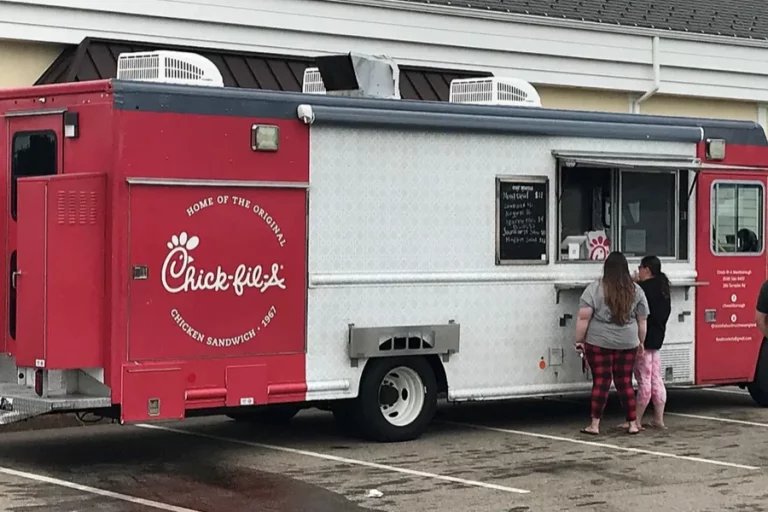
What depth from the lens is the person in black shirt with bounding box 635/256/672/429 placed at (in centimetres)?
1297

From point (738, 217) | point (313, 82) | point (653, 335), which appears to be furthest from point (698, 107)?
point (313, 82)

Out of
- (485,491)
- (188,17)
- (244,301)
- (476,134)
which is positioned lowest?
(485,491)

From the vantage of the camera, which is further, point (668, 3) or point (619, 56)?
point (668, 3)

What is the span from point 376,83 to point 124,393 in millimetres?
3656

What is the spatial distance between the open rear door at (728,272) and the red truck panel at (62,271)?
5.89 meters

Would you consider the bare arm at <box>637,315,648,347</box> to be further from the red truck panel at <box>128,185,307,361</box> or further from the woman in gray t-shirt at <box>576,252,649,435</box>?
the red truck panel at <box>128,185,307,361</box>

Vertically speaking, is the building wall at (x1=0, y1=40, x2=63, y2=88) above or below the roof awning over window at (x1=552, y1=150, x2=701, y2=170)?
above

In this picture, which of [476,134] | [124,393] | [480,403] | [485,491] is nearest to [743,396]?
[480,403]

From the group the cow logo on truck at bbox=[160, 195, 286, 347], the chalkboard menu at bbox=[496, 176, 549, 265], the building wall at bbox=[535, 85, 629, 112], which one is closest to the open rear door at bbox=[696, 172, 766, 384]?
the chalkboard menu at bbox=[496, 176, 549, 265]

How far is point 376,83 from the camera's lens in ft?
41.5

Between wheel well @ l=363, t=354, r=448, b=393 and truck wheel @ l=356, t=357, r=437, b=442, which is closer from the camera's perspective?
truck wheel @ l=356, t=357, r=437, b=442

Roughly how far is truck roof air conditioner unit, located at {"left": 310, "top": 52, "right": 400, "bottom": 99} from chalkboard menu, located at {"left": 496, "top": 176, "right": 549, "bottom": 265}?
1.25 meters

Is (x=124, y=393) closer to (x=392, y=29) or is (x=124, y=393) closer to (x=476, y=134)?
(x=476, y=134)

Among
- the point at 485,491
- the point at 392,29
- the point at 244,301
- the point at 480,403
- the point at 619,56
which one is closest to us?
the point at 485,491
